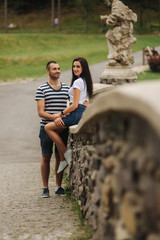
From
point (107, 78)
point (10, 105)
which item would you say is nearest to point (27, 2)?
point (10, 105)

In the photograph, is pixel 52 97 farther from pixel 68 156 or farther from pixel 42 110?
pixel 68 156

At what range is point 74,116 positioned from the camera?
6.56 meters

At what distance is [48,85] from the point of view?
654cm

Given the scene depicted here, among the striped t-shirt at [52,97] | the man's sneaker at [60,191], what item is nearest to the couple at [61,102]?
the striped t-shirt at [52,97]

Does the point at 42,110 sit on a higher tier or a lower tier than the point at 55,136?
higher

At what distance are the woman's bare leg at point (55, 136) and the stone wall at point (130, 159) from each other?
2509 millimetres

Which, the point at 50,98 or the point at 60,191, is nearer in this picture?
the point at 50,98

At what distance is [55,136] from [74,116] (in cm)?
40

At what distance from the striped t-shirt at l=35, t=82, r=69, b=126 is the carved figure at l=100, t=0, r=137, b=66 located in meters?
6.96

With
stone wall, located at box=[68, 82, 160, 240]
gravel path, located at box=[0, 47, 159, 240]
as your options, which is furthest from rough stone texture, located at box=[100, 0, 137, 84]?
stone wall, located at box=[68, 82, 160, 240]

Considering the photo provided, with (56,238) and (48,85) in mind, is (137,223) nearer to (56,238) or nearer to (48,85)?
(56,238)

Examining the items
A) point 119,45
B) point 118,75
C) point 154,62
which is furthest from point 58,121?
point 154,62

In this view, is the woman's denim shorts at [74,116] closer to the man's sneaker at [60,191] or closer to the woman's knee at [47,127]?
the woman's knee at [47,127]

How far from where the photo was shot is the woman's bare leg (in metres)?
6.48
